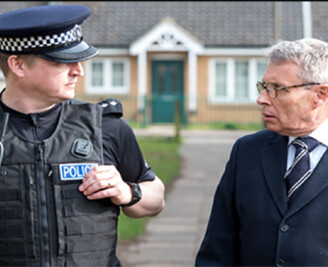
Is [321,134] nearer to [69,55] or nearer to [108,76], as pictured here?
[69,55]

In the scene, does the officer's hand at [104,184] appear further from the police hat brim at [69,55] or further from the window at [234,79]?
the window at [234,79]

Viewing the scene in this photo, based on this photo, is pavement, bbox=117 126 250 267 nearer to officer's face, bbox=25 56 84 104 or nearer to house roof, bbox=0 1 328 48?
officer's face, bbox=25 56 84 104

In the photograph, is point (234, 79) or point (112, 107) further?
point (234, 79)

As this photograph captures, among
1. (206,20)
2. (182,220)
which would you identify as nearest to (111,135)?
(182,220)

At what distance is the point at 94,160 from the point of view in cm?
300

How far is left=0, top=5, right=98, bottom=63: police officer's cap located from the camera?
116 inches

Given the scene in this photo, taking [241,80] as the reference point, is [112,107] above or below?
above

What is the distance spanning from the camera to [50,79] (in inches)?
117

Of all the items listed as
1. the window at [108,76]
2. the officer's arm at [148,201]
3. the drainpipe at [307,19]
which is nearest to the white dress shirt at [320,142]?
the officer's arm at [148,201]

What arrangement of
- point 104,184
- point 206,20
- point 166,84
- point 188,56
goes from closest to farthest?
point 104,184, point 188,56, point 166,84, point 206,20

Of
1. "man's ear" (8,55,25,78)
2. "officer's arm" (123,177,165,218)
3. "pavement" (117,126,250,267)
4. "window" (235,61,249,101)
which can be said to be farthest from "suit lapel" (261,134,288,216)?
"window" (235,61,249,101)

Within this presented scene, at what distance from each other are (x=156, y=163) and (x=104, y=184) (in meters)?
9.62

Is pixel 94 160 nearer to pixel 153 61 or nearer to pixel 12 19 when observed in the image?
pixel 12 19

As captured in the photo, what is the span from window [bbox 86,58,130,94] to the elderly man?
2089 cm
